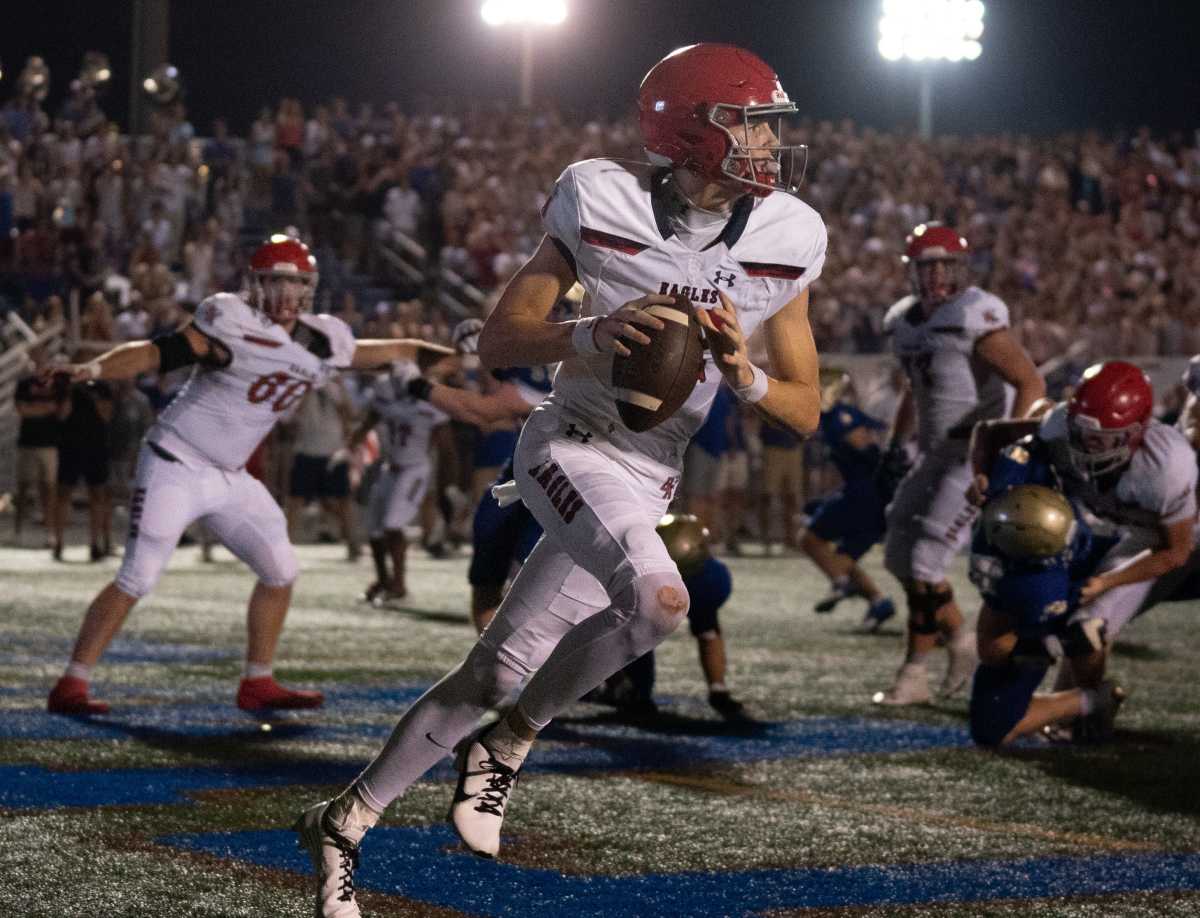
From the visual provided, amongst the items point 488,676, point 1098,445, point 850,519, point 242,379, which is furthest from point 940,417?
point 488,676

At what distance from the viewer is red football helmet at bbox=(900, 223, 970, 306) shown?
26.0 feet

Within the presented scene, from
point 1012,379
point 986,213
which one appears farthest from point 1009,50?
point 1012,379

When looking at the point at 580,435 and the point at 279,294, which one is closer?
the point at 580,435

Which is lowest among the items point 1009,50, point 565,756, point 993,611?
point 565,756

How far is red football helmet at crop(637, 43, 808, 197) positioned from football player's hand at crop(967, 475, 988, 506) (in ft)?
10.2

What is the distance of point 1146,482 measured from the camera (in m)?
6.41

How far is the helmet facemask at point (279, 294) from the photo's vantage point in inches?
285

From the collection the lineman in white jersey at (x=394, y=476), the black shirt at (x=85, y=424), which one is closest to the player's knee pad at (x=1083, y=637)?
the lineman in white jersey at (x=394, y=476)

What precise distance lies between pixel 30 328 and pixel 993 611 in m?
13.4

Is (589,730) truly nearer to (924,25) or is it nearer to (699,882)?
(699,882)

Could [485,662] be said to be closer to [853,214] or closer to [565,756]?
[565,756]

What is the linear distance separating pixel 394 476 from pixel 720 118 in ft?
28.1

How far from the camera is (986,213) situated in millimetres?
22219

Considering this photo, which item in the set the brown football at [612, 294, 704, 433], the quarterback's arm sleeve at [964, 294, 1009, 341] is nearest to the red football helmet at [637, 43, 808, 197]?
the brown football at [612, 294, 704, 433]
